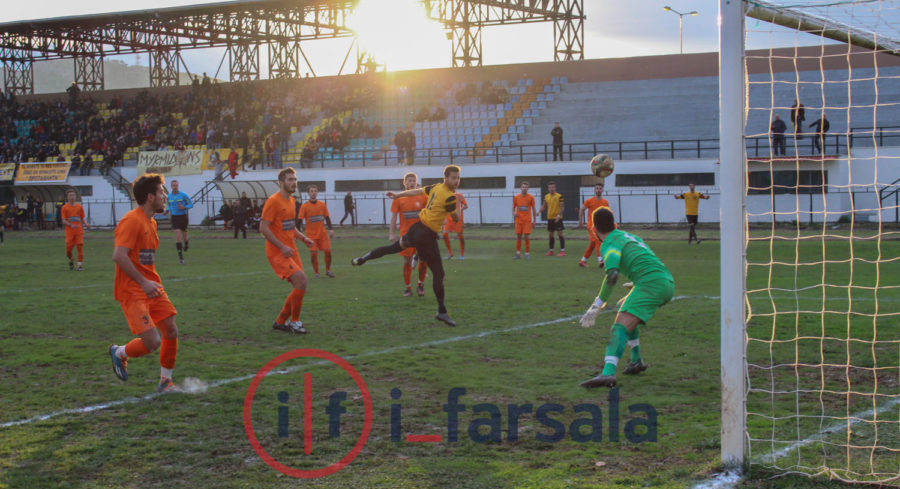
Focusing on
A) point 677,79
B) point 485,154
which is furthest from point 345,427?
point 677,79

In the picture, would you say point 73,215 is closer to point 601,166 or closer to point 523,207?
point 523,207

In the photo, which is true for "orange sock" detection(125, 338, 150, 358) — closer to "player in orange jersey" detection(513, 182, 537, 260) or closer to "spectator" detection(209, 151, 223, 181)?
"player in orange jersey" detection(513, 182, 537, 260)

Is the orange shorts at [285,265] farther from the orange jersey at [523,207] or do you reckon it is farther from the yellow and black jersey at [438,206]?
A: the orange jersey at [523,207]

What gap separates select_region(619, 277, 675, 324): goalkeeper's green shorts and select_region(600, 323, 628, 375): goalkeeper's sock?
17 centimetres

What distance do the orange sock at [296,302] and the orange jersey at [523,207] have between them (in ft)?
36.8

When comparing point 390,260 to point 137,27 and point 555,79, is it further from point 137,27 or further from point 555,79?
point 137,27

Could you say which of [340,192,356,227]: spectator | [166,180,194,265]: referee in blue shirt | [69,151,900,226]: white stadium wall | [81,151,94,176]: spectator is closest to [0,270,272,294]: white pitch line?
[166,180,194,265]: referee in blue shirt

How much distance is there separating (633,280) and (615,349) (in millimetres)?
611

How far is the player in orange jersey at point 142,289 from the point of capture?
6.32 m

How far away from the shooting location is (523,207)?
20.4 m

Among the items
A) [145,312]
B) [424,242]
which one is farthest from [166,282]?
[145,312]

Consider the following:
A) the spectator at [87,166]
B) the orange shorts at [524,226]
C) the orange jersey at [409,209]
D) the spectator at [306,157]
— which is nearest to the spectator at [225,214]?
the spectator at [306,157]

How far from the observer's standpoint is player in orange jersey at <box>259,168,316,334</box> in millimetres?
9227

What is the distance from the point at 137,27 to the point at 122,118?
18.9 ft
